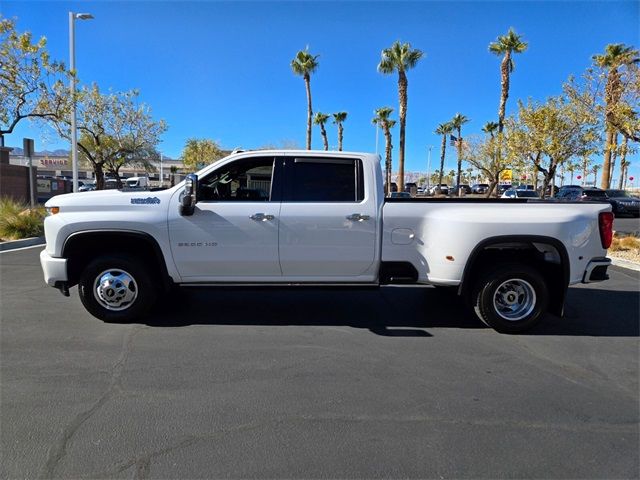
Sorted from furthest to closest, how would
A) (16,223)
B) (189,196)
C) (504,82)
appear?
(504,82)
(16,223)
(189,196)

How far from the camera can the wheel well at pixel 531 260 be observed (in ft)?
16.6

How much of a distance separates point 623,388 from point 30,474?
14.8 ft

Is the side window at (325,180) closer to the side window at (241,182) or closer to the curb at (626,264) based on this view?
the side window at (241,182)

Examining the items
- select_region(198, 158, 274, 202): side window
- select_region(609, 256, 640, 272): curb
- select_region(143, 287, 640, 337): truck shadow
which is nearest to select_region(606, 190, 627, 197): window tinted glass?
select_region(609, 256, 640, 272): curb

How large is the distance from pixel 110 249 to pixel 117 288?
475mm

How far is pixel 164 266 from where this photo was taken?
17.1 feet

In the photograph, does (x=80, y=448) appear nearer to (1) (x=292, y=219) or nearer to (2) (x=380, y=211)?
(1) (x=292, y=219)

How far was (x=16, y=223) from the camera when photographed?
12461 millimetres

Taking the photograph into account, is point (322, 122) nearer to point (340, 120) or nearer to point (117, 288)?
point (340, 120)

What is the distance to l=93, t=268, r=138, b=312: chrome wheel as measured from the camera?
5.27 metres

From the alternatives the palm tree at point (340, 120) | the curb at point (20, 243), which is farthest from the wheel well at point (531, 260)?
the palm tree at point (340, 120)

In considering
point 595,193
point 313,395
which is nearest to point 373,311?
point 313,395

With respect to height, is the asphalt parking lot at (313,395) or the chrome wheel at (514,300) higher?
the chrome wheel at (514,300)

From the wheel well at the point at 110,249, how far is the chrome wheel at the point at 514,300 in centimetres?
385
